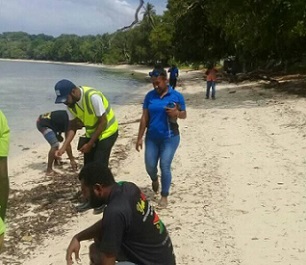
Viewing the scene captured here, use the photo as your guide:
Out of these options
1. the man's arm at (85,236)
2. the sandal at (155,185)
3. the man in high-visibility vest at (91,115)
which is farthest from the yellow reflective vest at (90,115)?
the man's arm at (85,236)

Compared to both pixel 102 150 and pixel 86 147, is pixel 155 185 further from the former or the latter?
pixel 86 147

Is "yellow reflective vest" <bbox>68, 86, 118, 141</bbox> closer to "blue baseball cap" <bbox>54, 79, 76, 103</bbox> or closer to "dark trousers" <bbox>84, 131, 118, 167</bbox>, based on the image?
"dark trousers" <bbox>84, 131, 118, 167</bbox>

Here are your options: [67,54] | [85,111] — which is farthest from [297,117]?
[67,54]

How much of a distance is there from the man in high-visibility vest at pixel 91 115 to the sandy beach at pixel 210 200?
843 millimetres

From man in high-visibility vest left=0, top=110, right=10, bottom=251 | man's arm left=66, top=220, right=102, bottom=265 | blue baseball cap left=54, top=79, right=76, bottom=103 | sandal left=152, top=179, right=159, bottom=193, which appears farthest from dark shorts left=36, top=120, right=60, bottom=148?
man's arm left=66, top=220, right=102, bottom=265

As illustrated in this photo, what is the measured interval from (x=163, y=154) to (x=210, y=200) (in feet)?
3.10

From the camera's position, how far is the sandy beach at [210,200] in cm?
484

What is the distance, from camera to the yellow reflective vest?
563 centimetres

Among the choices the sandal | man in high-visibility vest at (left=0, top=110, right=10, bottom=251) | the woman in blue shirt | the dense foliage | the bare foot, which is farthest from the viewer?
the dense foliage

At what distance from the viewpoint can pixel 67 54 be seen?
158m

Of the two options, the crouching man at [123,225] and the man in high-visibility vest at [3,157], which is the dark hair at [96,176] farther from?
the man in high-visibility vest at [3,157]

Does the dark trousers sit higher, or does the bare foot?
the dark trousers

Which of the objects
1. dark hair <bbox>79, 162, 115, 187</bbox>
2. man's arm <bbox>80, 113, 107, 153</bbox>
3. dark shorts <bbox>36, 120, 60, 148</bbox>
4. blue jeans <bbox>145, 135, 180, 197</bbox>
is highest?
dark hair <bbox>79, 162, 115, 187</bbox>

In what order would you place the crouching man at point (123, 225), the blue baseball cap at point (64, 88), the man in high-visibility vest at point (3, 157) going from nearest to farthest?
the crouching man at point (123, 225)
the man in high-visibility vest at point (3, 157)
the blue baseball cap at point (64, 88)
